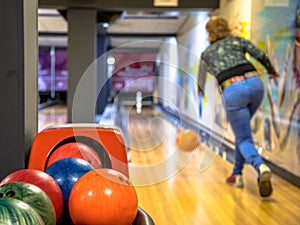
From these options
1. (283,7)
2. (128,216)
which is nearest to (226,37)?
(283,7)

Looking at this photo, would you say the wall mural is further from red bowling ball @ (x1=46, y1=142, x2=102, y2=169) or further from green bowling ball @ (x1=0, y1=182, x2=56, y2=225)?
green bowling ball @ (x1=0, y1=182, x2=56, y2=225)

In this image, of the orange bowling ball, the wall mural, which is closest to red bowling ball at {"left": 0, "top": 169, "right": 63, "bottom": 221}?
the wall mural

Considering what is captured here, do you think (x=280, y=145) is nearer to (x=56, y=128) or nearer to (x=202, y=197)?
(x=202, y=197)

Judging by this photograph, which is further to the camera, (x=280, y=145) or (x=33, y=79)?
(x=280, y=145)

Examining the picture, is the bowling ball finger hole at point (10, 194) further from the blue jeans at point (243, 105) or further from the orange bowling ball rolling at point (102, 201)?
the blue jeans at point (243, 105)

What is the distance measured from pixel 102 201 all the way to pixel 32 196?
0.83 ft

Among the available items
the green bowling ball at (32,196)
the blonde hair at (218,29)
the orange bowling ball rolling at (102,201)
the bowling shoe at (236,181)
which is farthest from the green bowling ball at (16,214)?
the blonde hair at (218,29)

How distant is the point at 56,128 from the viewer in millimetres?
2381

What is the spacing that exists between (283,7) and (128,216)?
9.49 ft

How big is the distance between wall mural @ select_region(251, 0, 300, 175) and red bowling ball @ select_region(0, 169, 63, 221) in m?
2.41

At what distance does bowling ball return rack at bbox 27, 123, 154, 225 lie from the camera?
225cm

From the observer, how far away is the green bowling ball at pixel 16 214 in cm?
128

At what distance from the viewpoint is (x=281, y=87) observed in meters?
4.09

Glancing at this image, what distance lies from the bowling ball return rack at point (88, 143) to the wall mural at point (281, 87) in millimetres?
1894
